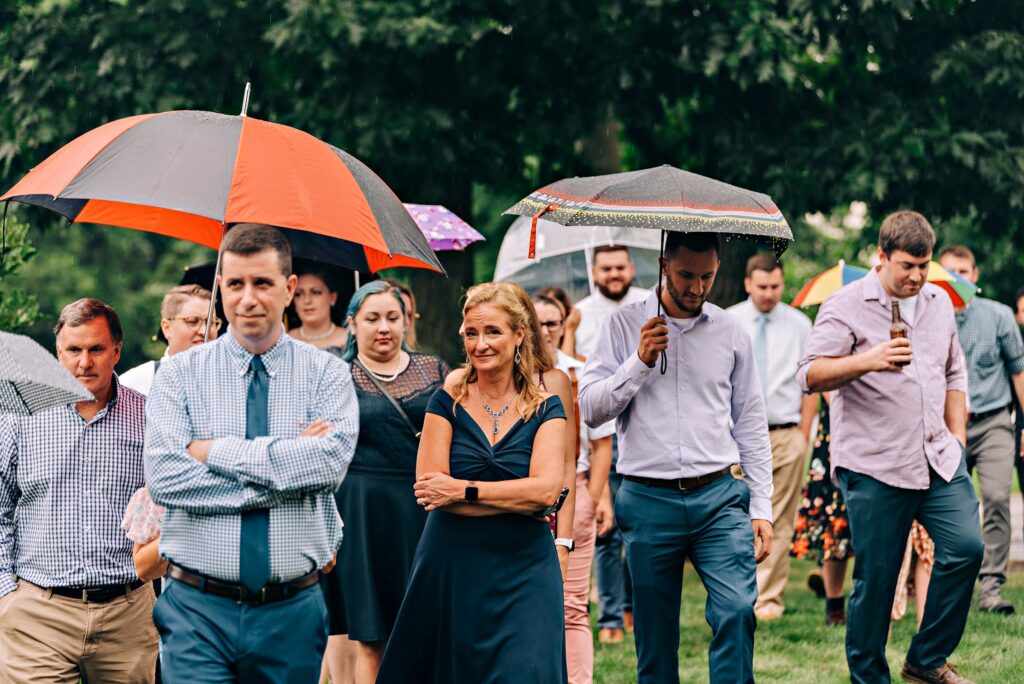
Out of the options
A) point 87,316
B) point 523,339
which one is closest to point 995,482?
point 523,339

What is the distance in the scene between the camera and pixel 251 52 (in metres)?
12.7

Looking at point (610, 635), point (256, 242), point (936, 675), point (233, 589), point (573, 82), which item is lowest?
point (610, 635)

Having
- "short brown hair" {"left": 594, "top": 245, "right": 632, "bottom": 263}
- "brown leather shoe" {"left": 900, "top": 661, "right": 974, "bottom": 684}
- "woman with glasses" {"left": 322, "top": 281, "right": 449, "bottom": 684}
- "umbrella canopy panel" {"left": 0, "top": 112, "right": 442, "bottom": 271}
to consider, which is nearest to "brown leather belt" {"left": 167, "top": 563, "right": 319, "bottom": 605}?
"umbrella canopy panel" {"left": 0, "top": 112, "right": 442, "bottom": 271}

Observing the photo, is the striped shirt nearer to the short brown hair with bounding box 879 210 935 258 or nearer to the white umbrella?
the white umbrella

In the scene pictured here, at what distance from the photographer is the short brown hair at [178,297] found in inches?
270

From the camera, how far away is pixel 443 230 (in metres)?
8.61

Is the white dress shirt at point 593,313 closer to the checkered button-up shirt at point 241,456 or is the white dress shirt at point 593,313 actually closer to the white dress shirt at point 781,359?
the white dress shirt at point 781,359

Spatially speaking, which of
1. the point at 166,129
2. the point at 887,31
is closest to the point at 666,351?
the point at 166,129

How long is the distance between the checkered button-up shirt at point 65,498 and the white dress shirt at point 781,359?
5962mm

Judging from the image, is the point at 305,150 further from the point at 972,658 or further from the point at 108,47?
the point at 108,47

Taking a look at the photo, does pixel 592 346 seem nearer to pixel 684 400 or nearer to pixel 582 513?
pixel 582 513

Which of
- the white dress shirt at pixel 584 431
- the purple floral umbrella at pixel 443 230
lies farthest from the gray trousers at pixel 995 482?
the purple floral umbrella at pixel 443 230

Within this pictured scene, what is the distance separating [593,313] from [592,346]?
88cm

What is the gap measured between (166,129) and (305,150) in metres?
0.52
